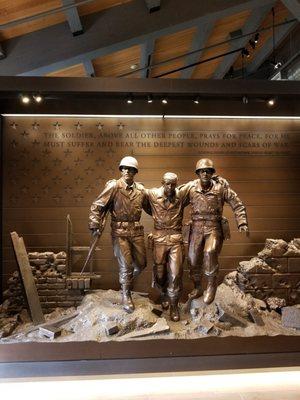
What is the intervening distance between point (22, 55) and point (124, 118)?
5.48 ft

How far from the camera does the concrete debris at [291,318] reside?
4180 millimetres

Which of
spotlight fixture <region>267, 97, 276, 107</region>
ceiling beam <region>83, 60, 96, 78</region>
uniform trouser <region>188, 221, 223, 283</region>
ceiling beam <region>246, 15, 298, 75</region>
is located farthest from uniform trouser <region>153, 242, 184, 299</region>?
ceiling beam <region>246, 15, 298, 75</region>

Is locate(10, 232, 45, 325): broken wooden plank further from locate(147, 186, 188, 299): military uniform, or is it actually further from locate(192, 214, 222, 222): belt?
locate(192, 214, 222, 222): belt

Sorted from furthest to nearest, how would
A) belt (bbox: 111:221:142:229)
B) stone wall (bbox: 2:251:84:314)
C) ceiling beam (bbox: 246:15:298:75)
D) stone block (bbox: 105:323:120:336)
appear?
ceiling beam (bbox: 246:15:298:75)
stone wall (bbox: 2:251:84:314)
belt (bbox: 111:221:142:229)
stone block (bbox: 105:323:120:336)

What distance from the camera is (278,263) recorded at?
5129 mm

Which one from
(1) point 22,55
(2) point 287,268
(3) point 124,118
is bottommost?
(2) point 287,268

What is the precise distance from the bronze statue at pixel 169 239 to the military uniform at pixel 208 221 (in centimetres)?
17

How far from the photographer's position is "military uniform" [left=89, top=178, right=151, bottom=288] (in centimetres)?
420

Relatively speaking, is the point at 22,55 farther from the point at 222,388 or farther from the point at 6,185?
the point at 222,388

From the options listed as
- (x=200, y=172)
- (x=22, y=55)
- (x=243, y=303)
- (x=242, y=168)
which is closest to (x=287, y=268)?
(x=243, y=303)

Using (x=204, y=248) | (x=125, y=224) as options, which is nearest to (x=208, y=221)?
(x=204, y=248)

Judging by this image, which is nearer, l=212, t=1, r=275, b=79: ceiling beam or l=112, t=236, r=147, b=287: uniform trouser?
l=112, t=236, r=147, b=287: uniform trouser

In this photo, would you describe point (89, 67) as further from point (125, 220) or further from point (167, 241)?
point (167, 241)

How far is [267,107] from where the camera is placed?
18.1 feet
